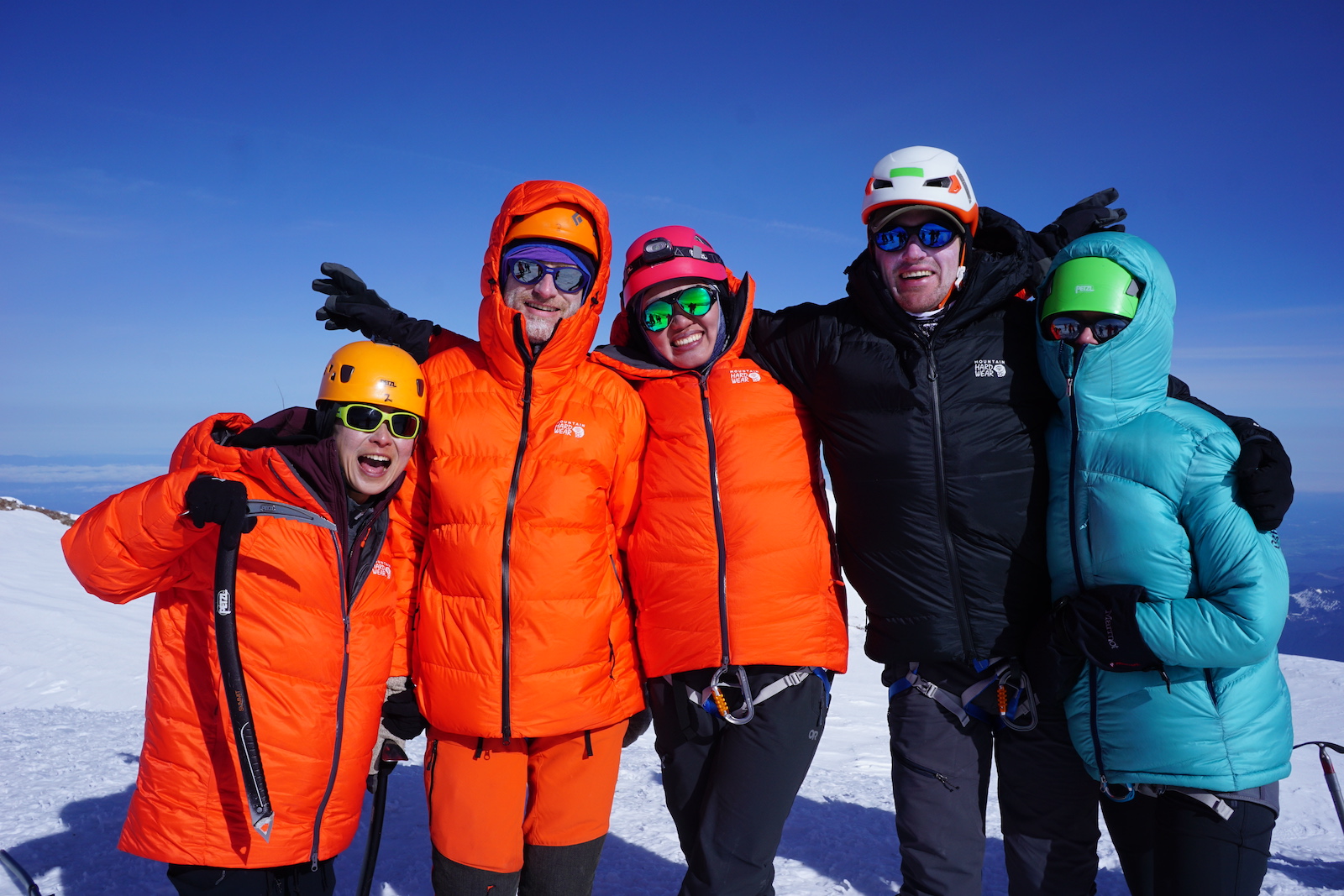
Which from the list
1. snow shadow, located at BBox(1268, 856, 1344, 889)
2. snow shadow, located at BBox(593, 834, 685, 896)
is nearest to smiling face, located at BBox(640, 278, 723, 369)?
snow shadow, located at BBox(593, 834, 685, 896)

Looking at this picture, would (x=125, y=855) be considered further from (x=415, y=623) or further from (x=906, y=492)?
(x=906, y=492)

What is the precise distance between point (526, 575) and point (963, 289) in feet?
6.64

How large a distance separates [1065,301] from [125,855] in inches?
217

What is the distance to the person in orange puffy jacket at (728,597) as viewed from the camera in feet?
9.93

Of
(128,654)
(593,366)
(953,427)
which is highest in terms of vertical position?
(593,366)

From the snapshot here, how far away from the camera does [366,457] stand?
298cm

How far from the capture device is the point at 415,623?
3.11m

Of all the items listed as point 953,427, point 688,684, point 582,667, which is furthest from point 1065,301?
point 582,667

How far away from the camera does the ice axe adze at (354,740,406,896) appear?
3.23m

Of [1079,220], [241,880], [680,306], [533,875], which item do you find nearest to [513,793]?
[533,875]

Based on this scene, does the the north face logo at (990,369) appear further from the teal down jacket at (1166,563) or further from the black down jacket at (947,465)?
the teal down jacket at (1166,563)

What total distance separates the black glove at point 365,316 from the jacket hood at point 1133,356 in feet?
8.71

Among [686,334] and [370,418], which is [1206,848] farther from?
[370,418]

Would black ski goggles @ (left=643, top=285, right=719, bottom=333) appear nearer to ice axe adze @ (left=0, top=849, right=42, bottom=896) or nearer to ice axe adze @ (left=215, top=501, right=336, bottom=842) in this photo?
ice axe adze @ (left=215, top=501, right=336, bottom=842)
